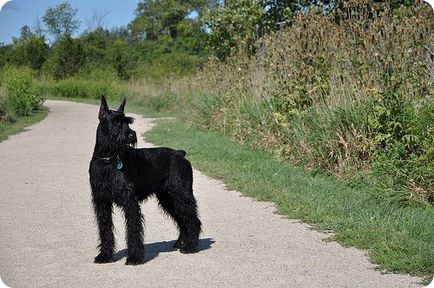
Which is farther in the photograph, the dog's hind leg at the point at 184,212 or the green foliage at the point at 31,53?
the green foliage at the point at 31,53

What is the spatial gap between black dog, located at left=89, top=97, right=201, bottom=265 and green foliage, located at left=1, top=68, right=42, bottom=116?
1824 cm

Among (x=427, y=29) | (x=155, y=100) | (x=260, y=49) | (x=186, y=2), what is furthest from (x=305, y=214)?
(x=155, y=100)

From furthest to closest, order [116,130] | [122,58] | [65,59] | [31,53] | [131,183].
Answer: [122,58], [65,59], [31,53], [131,183], [116,130]

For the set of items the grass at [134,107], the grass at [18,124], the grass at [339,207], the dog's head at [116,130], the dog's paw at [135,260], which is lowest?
the grass at [18,124]

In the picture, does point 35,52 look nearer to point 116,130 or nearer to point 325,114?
point 325,114

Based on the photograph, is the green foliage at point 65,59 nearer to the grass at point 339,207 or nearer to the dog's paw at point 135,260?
the grass at point 339,207

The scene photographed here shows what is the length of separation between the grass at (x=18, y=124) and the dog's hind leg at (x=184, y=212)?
12.0m

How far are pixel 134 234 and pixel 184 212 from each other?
2.50 ft

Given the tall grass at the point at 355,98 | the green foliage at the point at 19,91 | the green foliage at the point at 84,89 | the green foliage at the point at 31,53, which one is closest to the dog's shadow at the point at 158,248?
the tall grass at the point at 355,98

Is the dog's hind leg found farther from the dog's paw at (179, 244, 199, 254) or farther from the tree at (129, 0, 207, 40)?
the tree at (129, 0, 207, 40)

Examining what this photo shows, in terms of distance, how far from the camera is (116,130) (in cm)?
620

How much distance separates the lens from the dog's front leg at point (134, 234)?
20.8 ft

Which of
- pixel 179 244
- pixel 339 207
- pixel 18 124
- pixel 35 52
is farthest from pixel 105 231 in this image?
pixel 35 52

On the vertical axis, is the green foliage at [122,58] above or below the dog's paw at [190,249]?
above
